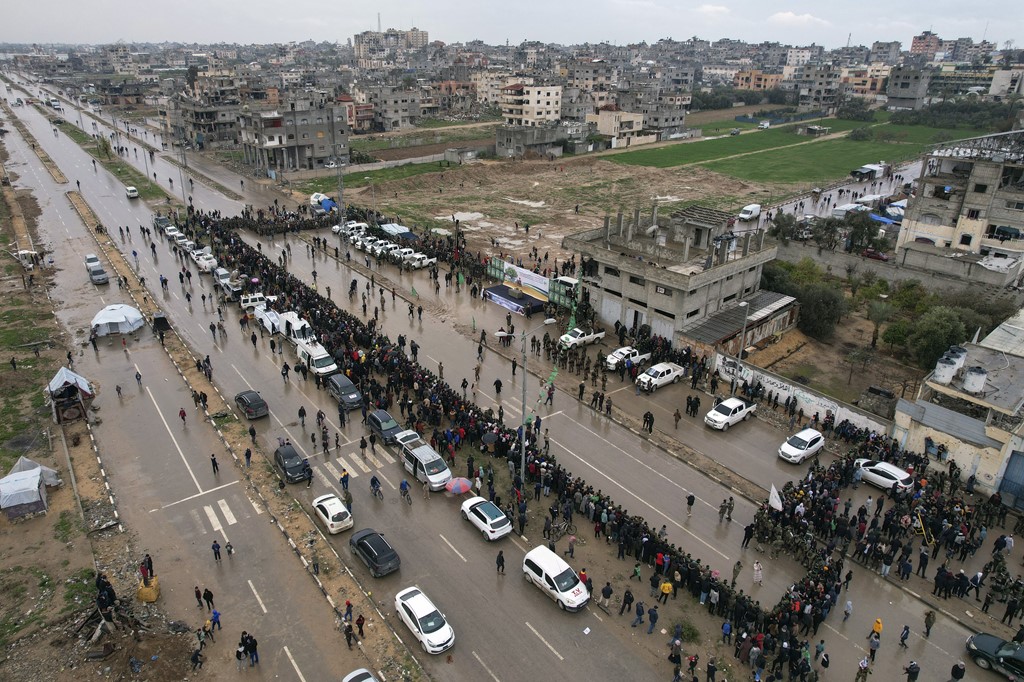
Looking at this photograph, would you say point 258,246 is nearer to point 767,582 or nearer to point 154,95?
point 767,582

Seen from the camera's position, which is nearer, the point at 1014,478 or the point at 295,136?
the point at 1014,478

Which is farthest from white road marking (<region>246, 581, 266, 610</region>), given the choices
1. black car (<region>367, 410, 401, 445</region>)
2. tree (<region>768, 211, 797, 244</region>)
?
tree (<region>768, 211, 797, 244</region>)

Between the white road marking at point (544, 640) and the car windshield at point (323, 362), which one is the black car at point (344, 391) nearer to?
the car windshield at point (323, 362)

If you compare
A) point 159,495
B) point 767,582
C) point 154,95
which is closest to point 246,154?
point 159,495

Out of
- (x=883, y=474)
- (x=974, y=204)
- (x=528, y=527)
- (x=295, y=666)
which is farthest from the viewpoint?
(x=974, y=204)

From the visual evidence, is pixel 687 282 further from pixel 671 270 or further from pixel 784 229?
pixel 784 229

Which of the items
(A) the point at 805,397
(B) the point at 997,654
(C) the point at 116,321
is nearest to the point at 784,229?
(A) the point at 805,397

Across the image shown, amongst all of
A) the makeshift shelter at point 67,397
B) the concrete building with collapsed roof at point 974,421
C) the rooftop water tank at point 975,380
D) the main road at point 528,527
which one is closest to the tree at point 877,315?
the concrete building with collapsed roof at point 974,421

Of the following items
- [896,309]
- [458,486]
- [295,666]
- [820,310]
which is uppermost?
[820,310]
